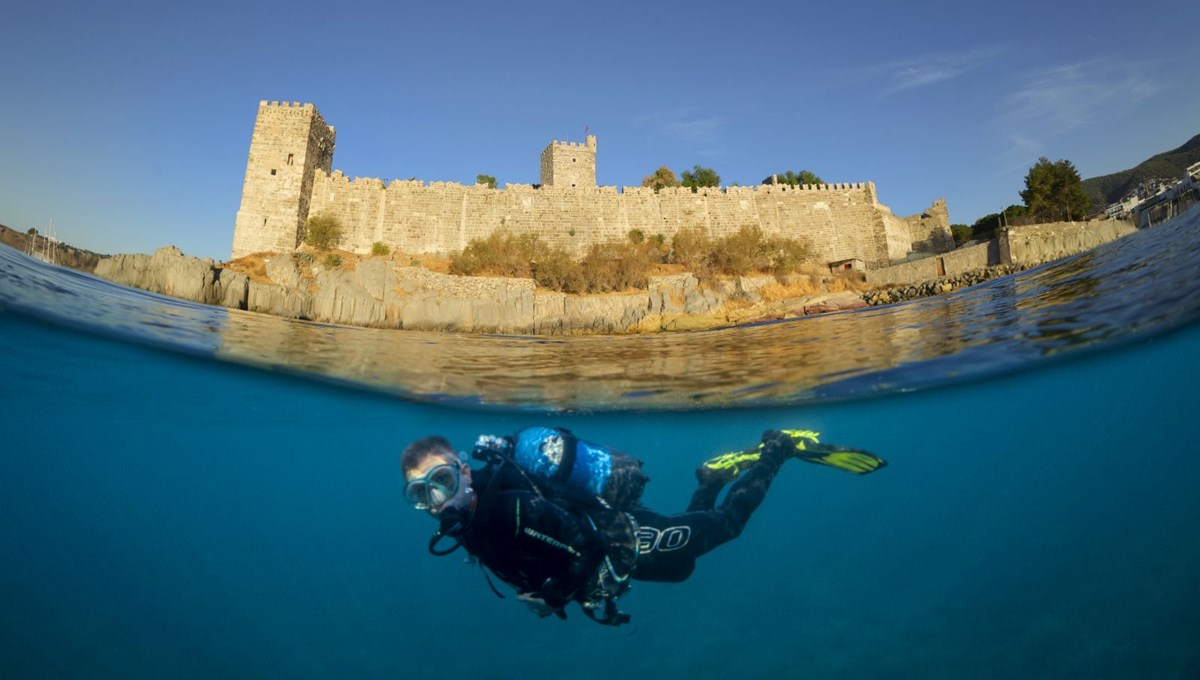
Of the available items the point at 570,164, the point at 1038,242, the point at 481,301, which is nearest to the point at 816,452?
the point at 481,301

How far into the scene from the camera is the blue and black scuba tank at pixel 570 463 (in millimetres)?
4457

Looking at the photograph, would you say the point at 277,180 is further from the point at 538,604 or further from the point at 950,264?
the point at 950,264

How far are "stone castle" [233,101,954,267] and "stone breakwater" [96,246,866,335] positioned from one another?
4.30 metres

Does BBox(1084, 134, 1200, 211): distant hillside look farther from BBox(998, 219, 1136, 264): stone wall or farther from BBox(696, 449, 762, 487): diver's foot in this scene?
BBox(696, 449, 762, 487): diver's foot

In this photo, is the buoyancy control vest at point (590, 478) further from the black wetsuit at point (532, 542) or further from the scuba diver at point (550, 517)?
the black wetsuit at point (532, 542)

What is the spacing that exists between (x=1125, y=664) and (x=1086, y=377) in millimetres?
7248

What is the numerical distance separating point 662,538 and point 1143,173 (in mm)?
94833

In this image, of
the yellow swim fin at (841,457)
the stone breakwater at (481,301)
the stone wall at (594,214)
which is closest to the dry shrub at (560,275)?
the stone breakwater at (481,301)

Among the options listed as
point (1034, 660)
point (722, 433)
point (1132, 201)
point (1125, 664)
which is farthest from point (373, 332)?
point (1132, 201)

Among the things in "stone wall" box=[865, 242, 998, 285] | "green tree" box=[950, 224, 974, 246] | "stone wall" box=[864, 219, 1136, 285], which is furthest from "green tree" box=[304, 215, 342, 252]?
"green tree" box=[950, 224, 974, 246]

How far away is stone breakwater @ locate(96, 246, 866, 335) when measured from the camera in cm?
1878

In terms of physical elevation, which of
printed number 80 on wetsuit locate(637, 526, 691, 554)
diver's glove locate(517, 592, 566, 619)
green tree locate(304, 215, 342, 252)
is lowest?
diver's glove locate(517, 592, 566, 619)

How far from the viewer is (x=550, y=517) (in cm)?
391

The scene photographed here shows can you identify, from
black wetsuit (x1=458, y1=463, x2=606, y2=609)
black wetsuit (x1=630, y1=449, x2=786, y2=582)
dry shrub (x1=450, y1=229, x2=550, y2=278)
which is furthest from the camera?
dry shrub (x1=450, y1=229, x2=550, y2=278)
